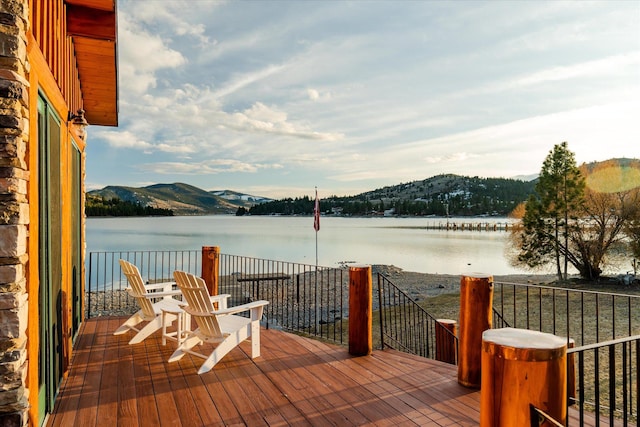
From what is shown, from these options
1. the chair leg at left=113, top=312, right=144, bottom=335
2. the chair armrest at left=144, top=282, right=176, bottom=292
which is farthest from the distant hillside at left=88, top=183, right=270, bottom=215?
the chair leg at left=113, top=312, right=144, bottom=335

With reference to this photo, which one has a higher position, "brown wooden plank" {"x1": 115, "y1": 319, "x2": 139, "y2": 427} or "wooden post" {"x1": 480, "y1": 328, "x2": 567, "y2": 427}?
"wooden post" {"x1": 480, "y1": 328, "x2": 567, "y2": 427}

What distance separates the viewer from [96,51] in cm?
511

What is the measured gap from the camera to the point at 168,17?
8750mm

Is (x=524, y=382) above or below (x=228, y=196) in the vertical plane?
below

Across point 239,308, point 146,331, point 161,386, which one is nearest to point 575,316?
point 239,308

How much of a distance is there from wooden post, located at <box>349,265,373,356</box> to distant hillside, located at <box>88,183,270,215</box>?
138726 millimetres

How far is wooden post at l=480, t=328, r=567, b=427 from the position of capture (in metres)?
1.39

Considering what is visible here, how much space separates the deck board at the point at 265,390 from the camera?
10.0 ft

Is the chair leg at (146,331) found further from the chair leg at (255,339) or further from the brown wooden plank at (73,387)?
the chair leg at (255,339)

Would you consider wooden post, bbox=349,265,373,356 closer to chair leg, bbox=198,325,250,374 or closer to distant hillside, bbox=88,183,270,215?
chair leg, bbox=198,325,250,374

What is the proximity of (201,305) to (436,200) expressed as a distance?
130194mm

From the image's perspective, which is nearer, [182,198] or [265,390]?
[265,390]

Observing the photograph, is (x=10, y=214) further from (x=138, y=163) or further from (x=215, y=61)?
(x=138, y=163)

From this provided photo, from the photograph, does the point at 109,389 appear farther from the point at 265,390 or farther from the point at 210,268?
the point at 210,268
